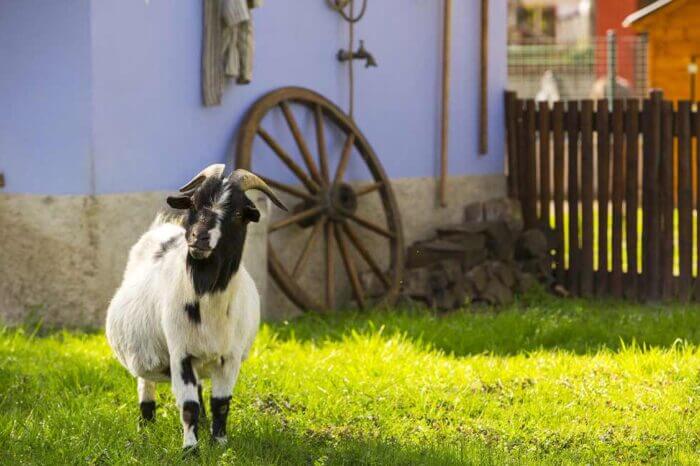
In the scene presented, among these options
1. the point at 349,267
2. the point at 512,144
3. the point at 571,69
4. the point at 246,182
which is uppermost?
the point at 571,69

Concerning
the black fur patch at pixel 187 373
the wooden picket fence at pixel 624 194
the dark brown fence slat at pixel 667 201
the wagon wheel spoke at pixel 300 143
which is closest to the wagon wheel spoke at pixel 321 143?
the wagon wheel spoke at pixel 300 143

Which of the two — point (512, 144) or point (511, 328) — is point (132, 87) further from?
point (512, 144)

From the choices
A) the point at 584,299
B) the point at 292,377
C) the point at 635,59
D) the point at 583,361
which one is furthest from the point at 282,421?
the point at 635,59

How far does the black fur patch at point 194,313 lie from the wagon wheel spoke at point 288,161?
430 centimetres

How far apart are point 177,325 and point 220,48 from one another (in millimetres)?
4154

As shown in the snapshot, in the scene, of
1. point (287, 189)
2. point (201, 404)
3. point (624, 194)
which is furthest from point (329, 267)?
point (201, 404)

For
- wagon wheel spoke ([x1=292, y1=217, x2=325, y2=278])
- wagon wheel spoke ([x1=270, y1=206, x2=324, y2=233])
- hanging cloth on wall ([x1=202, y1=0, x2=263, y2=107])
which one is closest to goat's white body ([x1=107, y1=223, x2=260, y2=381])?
hanging cloth on wall ([x1=202, y1=0, x2=263, y2=107])

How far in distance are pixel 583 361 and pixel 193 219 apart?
3519 millimetres

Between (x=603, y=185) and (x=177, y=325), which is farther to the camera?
(x=603, y=185)

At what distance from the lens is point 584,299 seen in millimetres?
11742

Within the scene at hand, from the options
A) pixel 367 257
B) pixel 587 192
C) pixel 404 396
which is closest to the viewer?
pixel 404 396

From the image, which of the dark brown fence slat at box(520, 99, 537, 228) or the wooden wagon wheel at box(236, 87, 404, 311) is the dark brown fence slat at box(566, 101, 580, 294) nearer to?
the dark brown fence slat at box(520, 99, 537, 228)

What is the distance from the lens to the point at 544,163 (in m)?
12.5

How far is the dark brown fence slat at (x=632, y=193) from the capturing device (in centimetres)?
1186
